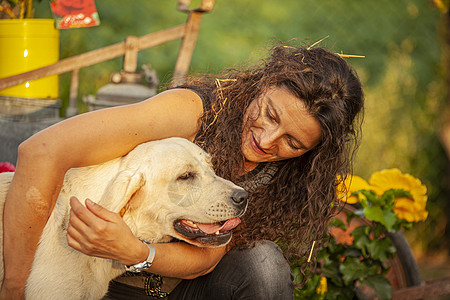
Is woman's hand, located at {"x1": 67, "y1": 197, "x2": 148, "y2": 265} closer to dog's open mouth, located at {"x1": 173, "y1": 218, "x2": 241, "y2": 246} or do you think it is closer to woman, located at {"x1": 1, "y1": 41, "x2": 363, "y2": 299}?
woman, located at {"x1": 1, "y1": 41, "x2": 363, "y2": 299}

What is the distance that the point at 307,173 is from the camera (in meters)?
2.60

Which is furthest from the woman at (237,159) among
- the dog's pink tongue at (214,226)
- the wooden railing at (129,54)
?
the wooden railing at (129,54)

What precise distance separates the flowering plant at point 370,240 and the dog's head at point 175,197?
1118 mm

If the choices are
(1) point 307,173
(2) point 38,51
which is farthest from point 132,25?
(1) point 307,173

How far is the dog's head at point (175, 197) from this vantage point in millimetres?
2045

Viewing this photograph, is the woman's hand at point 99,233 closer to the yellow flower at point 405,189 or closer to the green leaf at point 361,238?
the green leaf at point 361,238

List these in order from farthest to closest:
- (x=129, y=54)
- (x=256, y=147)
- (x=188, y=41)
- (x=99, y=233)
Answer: (x=188, y=41) < (x=129, y=54) < (x=256, y=147) < (x=99, y=233)

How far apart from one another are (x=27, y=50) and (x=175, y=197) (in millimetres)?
2109

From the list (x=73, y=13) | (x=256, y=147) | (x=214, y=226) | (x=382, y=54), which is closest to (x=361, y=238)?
(x=256, y=147)

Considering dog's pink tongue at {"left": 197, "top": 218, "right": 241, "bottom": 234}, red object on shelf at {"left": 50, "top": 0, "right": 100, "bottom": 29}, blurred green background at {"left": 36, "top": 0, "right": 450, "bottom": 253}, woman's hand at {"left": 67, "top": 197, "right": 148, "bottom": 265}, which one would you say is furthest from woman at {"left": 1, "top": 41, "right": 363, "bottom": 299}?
blurred green background at {"left": 36, "top": 0, "right": 450, "bottom": 253}

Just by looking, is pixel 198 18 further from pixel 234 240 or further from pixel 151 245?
pixel 151 245

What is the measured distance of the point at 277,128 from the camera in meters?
2.29

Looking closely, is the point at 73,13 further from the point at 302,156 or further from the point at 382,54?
the point at 382,54

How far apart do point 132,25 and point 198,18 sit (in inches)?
39.1
